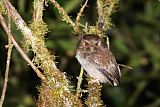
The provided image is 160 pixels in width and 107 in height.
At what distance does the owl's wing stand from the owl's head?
0.20ft

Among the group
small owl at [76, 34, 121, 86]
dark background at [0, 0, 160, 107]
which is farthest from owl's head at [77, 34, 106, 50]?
dark background at [0, 0, 160, 107]

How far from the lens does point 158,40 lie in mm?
4938

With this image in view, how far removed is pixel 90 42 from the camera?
2.83 metres

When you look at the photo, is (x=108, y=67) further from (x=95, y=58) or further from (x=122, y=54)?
(x=122, y=54)

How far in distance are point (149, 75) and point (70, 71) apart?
71 centimetres

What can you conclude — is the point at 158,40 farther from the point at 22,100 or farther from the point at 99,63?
the point at 99,63

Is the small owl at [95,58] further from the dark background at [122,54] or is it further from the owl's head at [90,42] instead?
the dark background at [122,54]

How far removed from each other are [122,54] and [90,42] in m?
2.13

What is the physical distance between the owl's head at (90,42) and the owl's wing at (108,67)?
61 millimetres

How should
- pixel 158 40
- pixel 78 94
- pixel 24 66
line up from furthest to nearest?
pixel 158 40, pixel 24 66, pixel 78 94

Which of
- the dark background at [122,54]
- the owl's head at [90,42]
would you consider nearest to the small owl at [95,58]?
the owl's head at [90,42]

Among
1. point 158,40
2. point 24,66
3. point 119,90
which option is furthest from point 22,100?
point 158,40

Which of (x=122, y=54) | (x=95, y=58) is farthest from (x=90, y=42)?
(x=122, y=54)

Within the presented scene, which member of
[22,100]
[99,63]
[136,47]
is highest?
[136,47]
